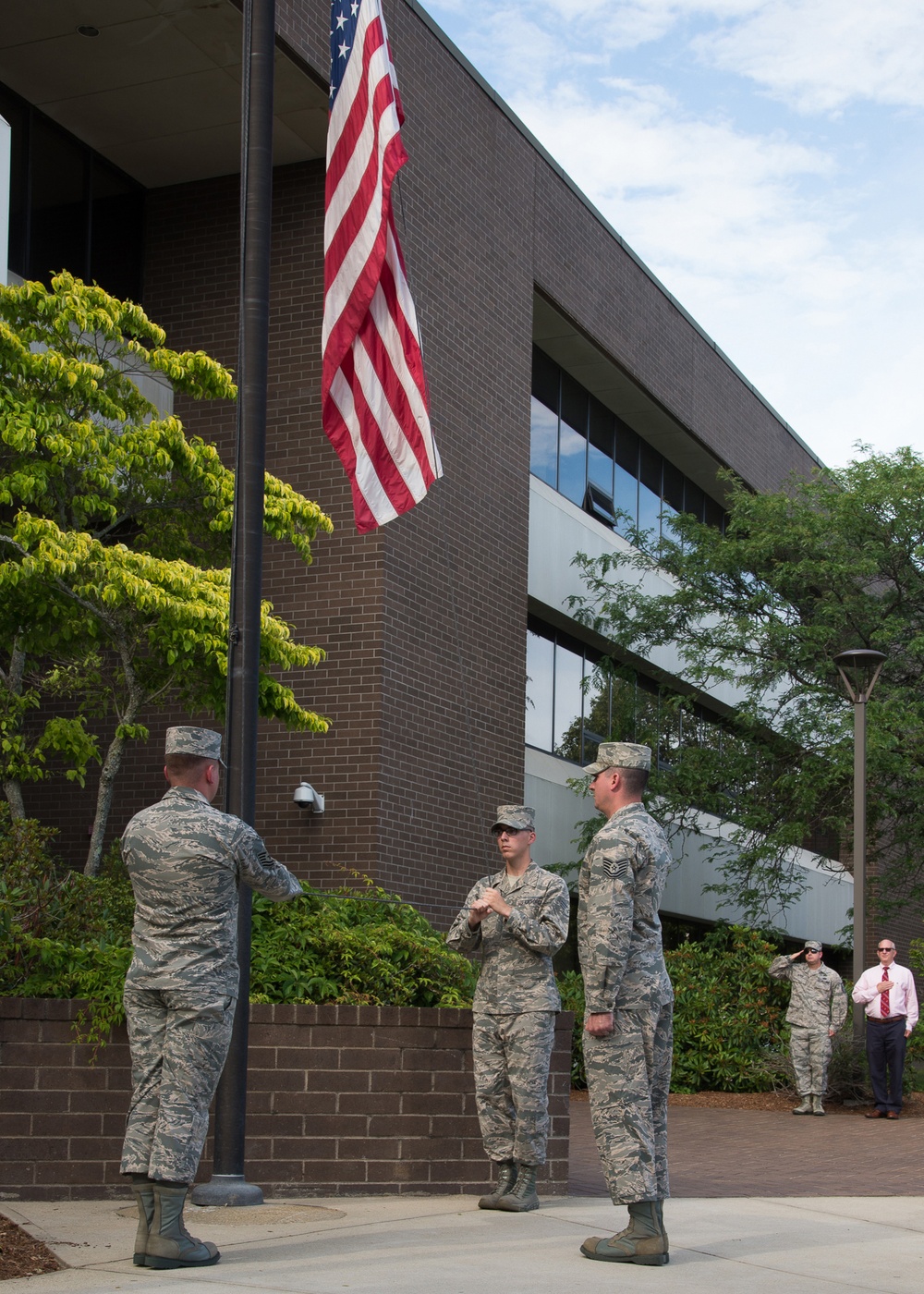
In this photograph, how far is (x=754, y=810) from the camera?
2169 cm

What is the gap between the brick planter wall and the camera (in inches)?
323

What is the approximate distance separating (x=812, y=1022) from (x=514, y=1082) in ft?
32.3

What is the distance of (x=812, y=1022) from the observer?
17.0 m

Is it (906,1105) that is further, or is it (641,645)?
(641,645)

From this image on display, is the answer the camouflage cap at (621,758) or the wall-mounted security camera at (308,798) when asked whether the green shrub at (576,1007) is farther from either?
the camouflage cap at (621,758)

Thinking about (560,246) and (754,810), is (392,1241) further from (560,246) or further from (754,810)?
(560,246)

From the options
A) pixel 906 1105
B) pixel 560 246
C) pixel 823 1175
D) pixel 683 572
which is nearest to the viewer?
pixel 823 1175

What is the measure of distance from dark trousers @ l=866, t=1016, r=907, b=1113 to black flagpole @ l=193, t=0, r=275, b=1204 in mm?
10432

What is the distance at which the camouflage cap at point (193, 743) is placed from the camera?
6543mm

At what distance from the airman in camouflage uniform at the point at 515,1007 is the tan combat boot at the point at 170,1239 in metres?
2.29

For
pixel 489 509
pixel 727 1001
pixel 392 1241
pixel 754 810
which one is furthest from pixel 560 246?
pixel 392 1241

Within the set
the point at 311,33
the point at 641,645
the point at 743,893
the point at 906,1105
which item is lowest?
the point at 906,1105

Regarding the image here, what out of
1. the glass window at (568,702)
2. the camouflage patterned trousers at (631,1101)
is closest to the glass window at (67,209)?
the glass window at (568,702)

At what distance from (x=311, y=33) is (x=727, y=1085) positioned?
12831 millimetres
